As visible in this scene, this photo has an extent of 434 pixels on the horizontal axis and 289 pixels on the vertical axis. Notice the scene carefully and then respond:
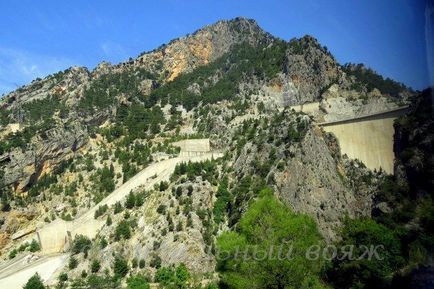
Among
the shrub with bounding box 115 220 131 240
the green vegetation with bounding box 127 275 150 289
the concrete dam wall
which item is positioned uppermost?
the concrete dam wall

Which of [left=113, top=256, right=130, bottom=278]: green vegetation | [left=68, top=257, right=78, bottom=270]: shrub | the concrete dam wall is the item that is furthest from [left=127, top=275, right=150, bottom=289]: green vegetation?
the concrete dam wall

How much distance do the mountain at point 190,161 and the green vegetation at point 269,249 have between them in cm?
16

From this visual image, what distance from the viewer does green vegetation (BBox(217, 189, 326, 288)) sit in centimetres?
2241

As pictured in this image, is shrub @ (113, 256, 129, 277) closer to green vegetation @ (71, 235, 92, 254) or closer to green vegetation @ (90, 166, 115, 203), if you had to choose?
green vegetation @ (71, 235, 92, 254)

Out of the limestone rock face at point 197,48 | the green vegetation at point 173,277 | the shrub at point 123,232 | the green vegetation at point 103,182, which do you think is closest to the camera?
the green vegetation at point 173,277

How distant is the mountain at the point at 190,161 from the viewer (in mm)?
49250

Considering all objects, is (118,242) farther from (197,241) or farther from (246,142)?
(246,142)

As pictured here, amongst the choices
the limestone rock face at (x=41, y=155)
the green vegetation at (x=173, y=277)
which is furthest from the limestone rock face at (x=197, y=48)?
the green vegetation at (x=173, y=277)

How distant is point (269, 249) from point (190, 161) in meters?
39.9

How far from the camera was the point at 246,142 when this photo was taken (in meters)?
65.6

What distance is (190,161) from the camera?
62.2m

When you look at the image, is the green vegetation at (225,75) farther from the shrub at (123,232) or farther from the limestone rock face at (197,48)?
the shrub at (123,232)

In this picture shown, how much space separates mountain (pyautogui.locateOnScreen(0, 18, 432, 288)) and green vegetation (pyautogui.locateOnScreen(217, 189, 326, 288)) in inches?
6.4

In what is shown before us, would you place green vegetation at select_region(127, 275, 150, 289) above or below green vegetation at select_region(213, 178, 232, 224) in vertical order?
below
